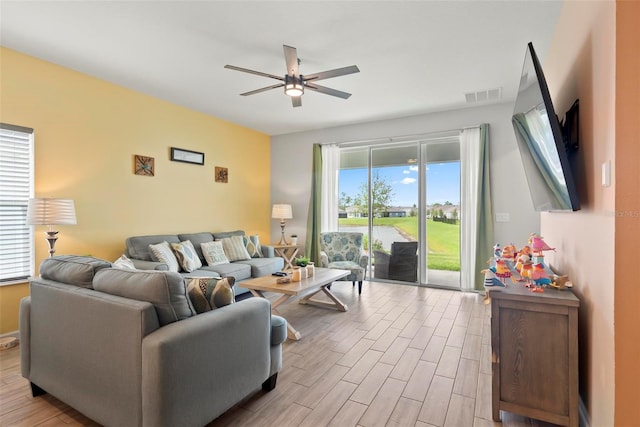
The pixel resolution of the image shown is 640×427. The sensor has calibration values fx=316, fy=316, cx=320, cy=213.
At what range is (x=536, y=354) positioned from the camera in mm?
1828

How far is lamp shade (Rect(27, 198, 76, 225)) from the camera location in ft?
9.38

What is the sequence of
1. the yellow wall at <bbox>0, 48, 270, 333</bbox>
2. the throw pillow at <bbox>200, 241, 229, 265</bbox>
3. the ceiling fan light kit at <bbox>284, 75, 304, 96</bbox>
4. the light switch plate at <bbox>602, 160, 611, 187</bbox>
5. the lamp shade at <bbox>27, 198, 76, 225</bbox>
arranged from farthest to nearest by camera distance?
the throw pillow at <bbox>200, 241, 229, 265</bbox> → the yellow wall at <bbox>0, 48, 270, 333</bbox> → the ceiling fan light kit at <bbox>284, 75, 304, 96</bbox> → the lamp shade at <bbox>27, 198, 76, 225</bbox> → the light switch plate at <bbox>602, 160, 611, 187</bbox>

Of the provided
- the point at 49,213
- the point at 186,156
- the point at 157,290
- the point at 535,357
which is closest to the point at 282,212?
the point at 186,156

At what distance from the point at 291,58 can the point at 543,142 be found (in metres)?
2.01

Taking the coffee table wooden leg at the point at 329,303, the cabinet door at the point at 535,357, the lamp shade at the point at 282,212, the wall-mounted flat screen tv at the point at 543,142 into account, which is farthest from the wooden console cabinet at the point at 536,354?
the lamp shade at the point at 282,212

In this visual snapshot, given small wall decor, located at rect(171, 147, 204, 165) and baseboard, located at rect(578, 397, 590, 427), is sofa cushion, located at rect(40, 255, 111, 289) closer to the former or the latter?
small wall decor, located at rect(171, 147, 204, 165)

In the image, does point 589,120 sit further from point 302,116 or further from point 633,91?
point 302,116

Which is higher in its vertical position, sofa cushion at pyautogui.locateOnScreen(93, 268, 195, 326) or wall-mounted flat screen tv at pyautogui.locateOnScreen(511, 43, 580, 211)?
wall-mounted flat screen tv at pyautogui.locateOnScreen(511, 43, 580, 211)

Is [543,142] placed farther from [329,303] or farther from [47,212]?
[47,212]

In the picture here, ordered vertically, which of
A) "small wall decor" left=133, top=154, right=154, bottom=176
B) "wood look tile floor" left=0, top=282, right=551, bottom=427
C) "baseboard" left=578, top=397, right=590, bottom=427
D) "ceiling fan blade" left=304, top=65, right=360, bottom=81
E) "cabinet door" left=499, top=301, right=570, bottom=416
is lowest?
"wood look tile floor" left=0, top=282, right=551, bottom=427

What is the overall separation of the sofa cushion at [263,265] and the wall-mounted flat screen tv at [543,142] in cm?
343

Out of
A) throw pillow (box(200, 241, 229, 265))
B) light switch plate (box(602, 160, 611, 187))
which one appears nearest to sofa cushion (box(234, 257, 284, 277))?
throw pillow (box(200, 241, 229, 265))

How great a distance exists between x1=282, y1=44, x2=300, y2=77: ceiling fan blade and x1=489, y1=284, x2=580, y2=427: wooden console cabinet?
2.34 meters

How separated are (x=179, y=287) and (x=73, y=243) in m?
2.68
